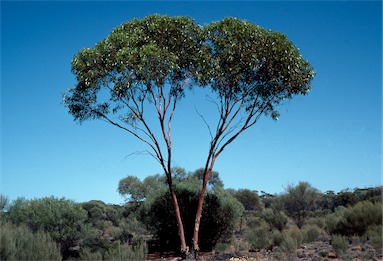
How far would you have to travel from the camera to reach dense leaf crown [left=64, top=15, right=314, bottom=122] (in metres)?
15.7

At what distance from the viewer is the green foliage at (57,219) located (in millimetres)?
17328

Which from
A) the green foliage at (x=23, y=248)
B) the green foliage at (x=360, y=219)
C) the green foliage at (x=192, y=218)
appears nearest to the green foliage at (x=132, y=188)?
the green foliage at (x=192, y=218)

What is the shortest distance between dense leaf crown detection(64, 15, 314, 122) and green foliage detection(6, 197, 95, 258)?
4041 mm

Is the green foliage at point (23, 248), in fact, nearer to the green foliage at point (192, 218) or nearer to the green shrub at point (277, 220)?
the green foliage at point (192, 218)

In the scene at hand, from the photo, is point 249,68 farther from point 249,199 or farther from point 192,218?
point 249,199

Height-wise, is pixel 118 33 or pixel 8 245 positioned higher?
pixel 118 33

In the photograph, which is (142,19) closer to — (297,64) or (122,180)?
(297,64)

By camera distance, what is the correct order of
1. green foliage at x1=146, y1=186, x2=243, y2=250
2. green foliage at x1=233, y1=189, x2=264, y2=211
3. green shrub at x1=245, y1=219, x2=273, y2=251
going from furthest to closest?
green foliage at x1=233, y1=189, x2=264, y2=211, green foliage at x1=146, y1=186, x2=243, y2=250, green shrub at x1=245, y1=219, x2=273, y2=251

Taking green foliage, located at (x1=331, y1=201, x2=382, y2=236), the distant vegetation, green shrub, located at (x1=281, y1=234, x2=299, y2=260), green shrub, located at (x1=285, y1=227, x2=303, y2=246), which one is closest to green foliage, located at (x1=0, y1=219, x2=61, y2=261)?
the distant vegetation

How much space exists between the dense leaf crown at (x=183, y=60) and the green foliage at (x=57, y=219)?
404cm

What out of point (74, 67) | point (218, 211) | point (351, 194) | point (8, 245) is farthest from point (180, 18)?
point (351, 194)

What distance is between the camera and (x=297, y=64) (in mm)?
16688

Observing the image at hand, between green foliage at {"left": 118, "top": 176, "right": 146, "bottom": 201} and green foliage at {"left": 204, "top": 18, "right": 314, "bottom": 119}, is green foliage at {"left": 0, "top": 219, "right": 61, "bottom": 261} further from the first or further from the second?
green foliage at {"left": 118, "top": 176, "right": 146, "bottom": 201}

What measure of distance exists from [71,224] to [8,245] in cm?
1007
